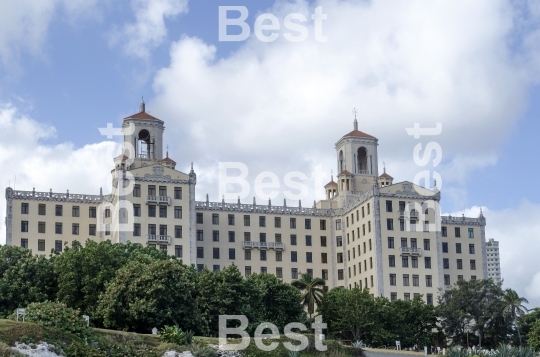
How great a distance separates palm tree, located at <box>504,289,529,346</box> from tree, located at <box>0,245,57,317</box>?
156 ft

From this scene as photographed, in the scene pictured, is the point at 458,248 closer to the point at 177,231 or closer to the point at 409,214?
the point at 409,214

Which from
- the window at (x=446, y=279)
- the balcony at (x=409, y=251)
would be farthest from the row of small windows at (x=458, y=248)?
the balcony at (x=409, y=251)

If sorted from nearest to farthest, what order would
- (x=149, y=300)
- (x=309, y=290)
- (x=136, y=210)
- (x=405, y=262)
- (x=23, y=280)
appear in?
(x=149, y=300) < (x=23, y=280) < (x=309, y=290) < (x=136, y=210) < (x=405, y=262)

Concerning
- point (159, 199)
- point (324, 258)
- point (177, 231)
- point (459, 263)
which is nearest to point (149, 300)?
point (177, 231)

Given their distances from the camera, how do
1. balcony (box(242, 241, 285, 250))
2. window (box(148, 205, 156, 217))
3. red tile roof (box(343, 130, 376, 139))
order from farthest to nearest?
red tile roof (box(343, 130, 376, 139)) < balcony (box(242, 241, 285, 250)) < window (box(148, 205, 156, 217))

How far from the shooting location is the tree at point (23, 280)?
276 ft

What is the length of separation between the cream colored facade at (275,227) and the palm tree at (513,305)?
17.1 m

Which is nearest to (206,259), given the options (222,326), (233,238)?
(233,238)

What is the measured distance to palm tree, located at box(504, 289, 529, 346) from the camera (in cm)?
10225

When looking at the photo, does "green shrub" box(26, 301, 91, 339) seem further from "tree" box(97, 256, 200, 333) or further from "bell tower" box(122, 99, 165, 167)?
"bell tower" box(122, 99, 165, 167)

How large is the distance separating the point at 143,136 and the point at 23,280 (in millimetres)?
44946

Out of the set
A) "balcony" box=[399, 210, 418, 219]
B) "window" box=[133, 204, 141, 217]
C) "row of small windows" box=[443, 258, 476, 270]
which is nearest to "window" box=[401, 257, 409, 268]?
"balcony" box=[399, 210, 418, 219]

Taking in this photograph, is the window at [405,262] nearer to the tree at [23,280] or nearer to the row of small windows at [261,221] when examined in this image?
the row of small windows at [261,221]

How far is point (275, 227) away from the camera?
5015 inches
